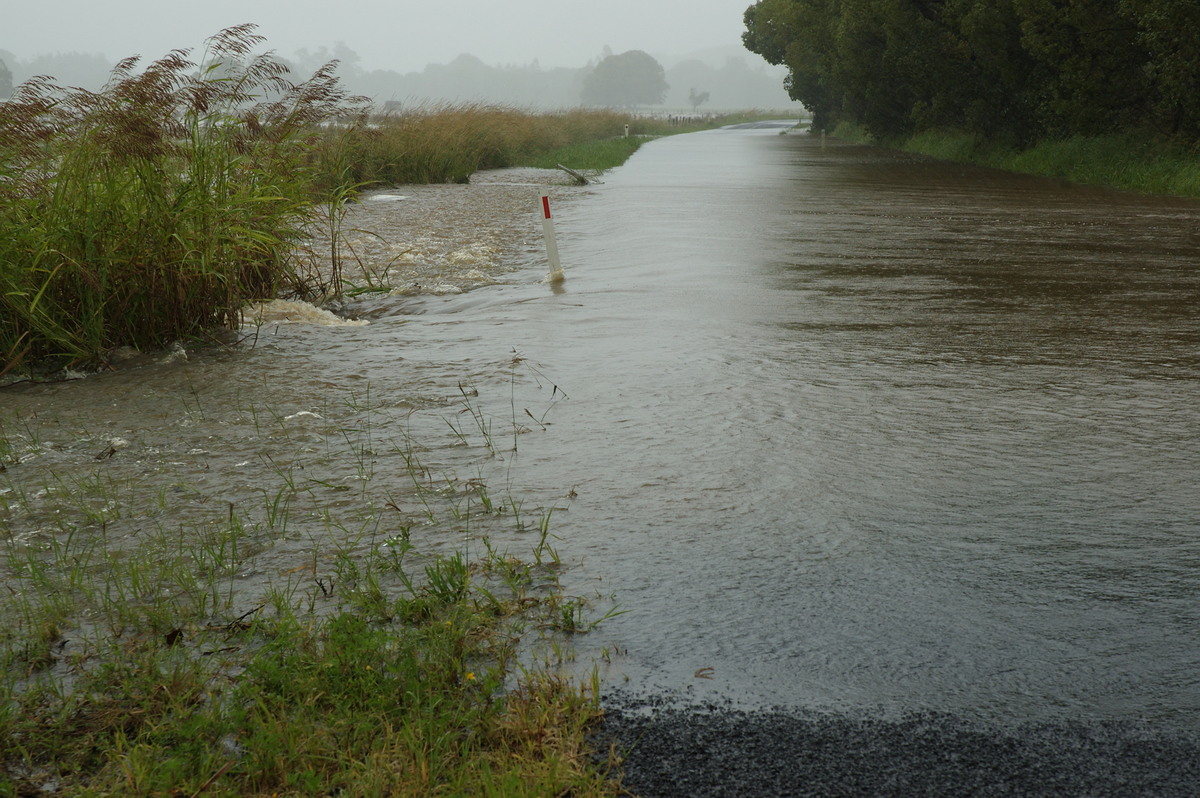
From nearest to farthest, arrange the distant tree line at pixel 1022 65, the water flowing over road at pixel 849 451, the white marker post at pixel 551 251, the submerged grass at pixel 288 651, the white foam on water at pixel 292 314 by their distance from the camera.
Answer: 1. the submerged grass at pixel 288 651
2. the water flowing over road at pixel 849 451
3. the white foam on water at pixel 292 314
4. the white marker post at pixel 551 251
5. the distant tree line at pixel 1022 65

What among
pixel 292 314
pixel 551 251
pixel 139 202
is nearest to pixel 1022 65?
pixel 551 251

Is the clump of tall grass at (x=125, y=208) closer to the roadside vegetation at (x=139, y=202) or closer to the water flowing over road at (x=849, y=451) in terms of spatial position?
the roadside vegetation at (x=139, y=202)

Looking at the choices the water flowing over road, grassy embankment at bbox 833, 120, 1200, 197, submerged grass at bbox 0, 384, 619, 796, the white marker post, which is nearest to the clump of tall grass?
the water flowing over road

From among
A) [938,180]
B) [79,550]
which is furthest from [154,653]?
[938,180]

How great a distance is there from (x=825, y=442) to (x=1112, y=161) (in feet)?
70.2

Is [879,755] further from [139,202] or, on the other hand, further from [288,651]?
[139,202]

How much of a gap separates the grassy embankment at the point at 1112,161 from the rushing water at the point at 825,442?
9148 mm

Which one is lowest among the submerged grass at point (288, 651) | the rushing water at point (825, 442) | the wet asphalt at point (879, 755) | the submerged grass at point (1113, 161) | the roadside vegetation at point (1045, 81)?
the wet asphalt at point (879, 755)

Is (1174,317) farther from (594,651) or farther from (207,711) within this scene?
(207,711)

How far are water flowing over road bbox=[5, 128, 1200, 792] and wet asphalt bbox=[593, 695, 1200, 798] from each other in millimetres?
105

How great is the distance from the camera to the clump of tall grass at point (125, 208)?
25.2 ft

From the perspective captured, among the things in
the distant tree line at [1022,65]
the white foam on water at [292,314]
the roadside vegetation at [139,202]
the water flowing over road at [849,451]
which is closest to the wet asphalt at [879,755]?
the water flowing over road at [849,451]

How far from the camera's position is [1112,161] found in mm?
24078

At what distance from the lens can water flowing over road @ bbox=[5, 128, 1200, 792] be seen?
3.68m
